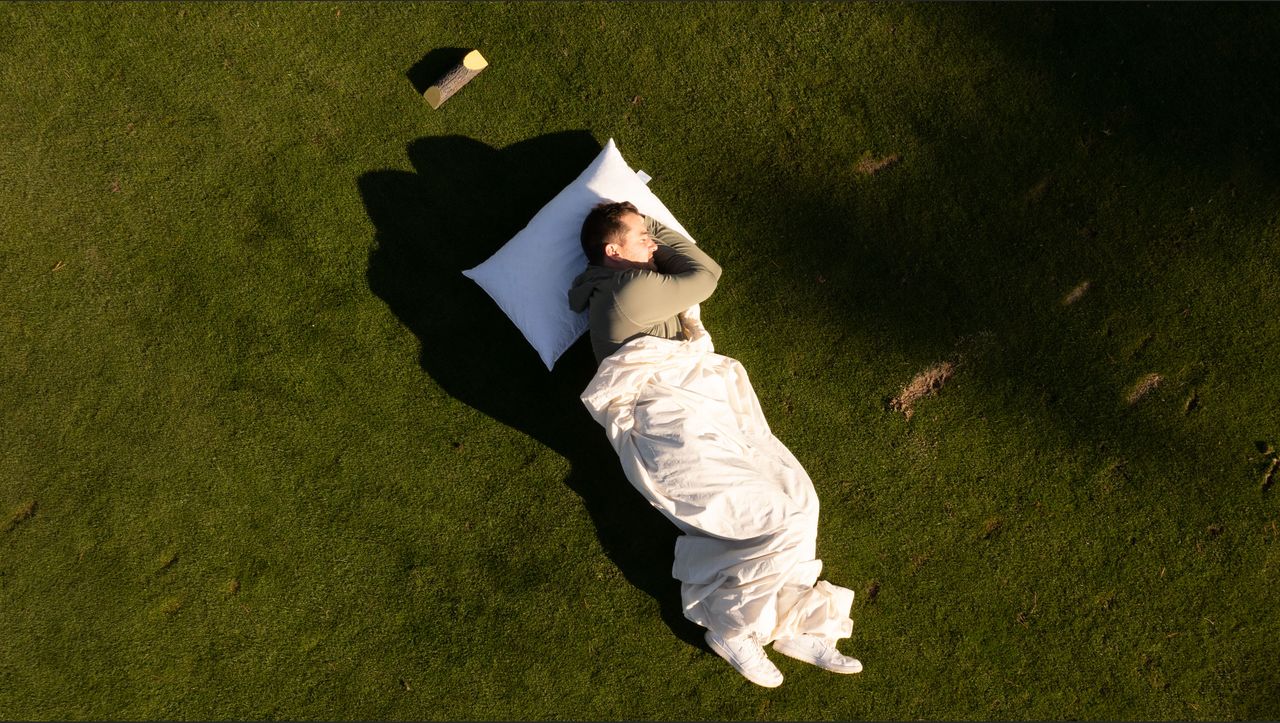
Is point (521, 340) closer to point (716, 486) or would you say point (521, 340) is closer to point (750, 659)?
point (716, 486)

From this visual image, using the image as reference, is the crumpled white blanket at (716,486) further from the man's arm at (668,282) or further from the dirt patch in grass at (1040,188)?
the dirt patch in grass at (1040,188)

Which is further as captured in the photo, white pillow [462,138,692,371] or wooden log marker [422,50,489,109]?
wooden log marker [422,50,489,109]

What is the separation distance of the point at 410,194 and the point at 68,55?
7.81ft

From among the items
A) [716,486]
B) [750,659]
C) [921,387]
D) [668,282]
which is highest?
→ [668,282]

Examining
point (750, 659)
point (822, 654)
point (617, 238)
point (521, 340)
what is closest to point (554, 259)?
point (617, 238)

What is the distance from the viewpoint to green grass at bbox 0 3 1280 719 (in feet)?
13.3

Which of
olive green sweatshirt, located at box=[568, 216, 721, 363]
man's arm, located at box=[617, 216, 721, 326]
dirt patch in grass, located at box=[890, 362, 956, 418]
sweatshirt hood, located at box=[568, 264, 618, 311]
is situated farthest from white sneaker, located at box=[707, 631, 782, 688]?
sweatshirt hood, located at box=[568, 264, 618, 311]

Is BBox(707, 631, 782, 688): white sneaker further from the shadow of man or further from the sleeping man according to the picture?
the shadow of man

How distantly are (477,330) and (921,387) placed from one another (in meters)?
2.89

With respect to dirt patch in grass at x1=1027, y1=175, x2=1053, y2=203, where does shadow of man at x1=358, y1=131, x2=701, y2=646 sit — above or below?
above

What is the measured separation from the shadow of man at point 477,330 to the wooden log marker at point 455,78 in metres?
0.28

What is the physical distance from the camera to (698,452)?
360 centimetres

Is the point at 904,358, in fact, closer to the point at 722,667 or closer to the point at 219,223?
the point at 722,667

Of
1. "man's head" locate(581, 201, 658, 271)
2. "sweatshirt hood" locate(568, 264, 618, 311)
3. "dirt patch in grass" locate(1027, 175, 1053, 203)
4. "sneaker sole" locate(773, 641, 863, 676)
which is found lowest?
"sneaker sole" locate(773, 641, 863, 676)
